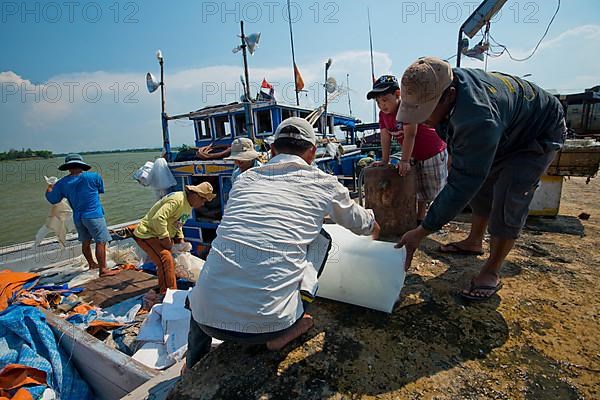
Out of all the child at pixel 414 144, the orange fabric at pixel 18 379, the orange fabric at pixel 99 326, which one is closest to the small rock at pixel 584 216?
the child at pixel 414 144

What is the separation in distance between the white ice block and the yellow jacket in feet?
9.12

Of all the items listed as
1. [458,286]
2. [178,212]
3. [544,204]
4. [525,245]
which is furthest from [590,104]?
[178,212]

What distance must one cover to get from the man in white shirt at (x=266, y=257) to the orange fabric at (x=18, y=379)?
206cm

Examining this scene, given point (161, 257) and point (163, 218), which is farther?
point (161, 257)

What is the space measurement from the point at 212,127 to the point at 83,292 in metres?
5.75

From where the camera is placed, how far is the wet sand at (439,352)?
1.25 meters

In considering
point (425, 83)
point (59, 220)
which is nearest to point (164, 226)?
point (425, 83)

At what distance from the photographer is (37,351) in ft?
10.0

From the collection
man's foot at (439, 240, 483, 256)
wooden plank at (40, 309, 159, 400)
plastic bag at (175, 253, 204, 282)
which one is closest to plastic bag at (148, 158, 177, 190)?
plastic bag at (175, 253, 204, 282)

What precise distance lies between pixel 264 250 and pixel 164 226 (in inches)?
121

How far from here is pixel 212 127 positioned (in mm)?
9078

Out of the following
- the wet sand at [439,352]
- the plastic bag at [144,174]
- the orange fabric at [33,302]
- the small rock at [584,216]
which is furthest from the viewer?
the plastic bag at [144,174]

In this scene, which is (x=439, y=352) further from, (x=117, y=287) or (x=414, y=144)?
(x=117, y=287)

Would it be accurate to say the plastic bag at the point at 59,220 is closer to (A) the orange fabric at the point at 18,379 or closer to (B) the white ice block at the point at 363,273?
(A) the orange fabric at the point at 18,379
